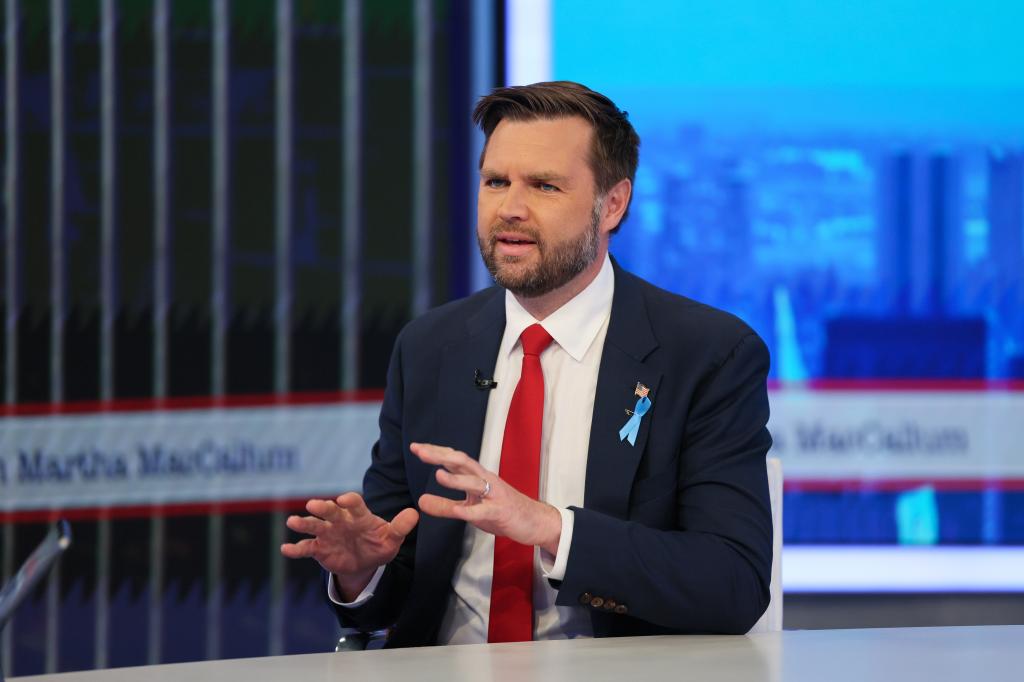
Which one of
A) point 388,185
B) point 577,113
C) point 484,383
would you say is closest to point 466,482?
point 484,383

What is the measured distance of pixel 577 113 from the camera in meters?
1.78

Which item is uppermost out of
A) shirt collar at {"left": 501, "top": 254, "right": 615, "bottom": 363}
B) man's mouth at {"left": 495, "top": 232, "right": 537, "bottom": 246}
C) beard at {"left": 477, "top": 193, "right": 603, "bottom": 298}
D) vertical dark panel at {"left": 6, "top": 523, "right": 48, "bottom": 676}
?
man's mouth at {"left": 495, "top": 232, "right": 537, "bottom": 246}

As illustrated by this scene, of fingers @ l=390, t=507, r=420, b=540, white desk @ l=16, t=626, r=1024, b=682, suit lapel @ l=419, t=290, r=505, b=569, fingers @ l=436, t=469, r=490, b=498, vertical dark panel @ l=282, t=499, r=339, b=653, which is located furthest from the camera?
vertical dark panel @ l=282, t=499, r=339, b=653

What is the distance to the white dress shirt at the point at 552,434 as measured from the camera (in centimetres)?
163

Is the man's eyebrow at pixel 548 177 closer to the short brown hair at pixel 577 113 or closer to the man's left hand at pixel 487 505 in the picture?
the short brown hair at pixel 577 113

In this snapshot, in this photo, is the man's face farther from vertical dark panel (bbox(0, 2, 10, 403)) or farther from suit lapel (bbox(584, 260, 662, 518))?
vertical dark panel (bbox(0, 2, 10, 403))

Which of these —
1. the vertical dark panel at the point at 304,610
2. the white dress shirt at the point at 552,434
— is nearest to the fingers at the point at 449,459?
the white dress shirt at the point at 552,434

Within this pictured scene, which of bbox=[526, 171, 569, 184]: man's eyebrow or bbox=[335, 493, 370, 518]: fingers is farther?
bbox=[526, 171, 569, 184]: man's eyebrow

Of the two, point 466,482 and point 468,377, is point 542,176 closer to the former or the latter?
point 468,377

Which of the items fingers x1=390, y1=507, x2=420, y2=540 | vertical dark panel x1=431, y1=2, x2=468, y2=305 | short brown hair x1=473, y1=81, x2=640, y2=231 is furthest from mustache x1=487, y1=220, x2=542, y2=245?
vertical dark panel x1=431, y1=2, x2=468, y2=305

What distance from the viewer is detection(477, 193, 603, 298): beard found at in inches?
68.0

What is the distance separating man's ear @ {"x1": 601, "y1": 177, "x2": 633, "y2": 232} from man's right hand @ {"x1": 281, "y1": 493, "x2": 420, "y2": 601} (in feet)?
1.89

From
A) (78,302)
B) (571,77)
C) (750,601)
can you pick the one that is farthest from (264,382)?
(750,601)

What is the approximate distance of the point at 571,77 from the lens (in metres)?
3.04
